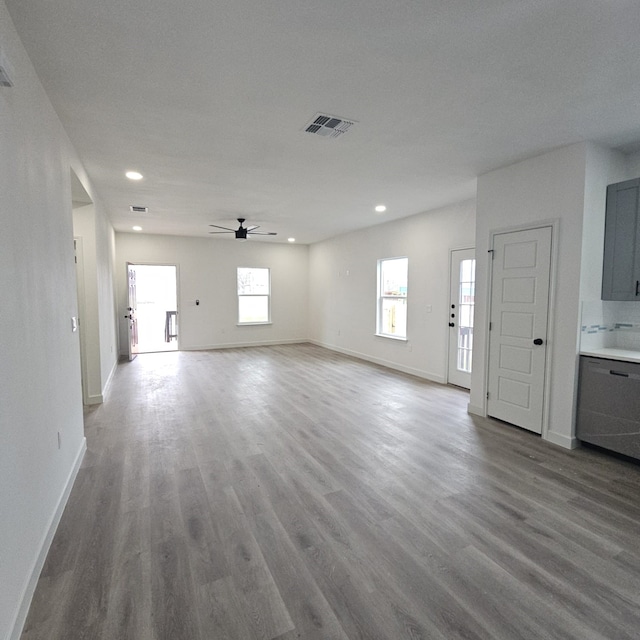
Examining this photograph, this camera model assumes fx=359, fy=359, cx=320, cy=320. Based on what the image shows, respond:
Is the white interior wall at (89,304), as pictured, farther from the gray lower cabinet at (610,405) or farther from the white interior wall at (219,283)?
the gray lower cabinet at (610,405)

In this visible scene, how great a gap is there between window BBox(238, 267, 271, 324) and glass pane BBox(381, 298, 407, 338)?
11.5 ft

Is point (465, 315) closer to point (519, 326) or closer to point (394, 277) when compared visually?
point (519, 326)

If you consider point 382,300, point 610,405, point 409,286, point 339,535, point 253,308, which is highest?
point 409,286

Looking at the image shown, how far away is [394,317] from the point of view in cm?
685

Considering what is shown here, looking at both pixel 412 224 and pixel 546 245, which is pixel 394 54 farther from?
pixel 412 224

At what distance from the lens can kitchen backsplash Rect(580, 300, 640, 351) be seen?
3268 millimetres

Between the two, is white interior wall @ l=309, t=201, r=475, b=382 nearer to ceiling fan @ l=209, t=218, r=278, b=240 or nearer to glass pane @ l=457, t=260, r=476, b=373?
glass pane @ l=457, t=260, r=476, b=373

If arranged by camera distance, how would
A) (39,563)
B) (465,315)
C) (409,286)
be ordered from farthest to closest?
(409,286) → (465,315) → (39,563)

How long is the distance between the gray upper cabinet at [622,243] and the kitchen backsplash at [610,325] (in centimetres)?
19

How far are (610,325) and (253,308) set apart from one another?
7.39 metres

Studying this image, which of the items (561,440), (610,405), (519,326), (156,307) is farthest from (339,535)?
(156,307)

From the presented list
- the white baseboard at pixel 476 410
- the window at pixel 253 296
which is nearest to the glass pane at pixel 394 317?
the white baseboard at pixel 476 410

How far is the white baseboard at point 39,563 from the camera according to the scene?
1.50 meters

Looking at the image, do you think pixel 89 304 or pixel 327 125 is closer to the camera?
pixel 327 125
